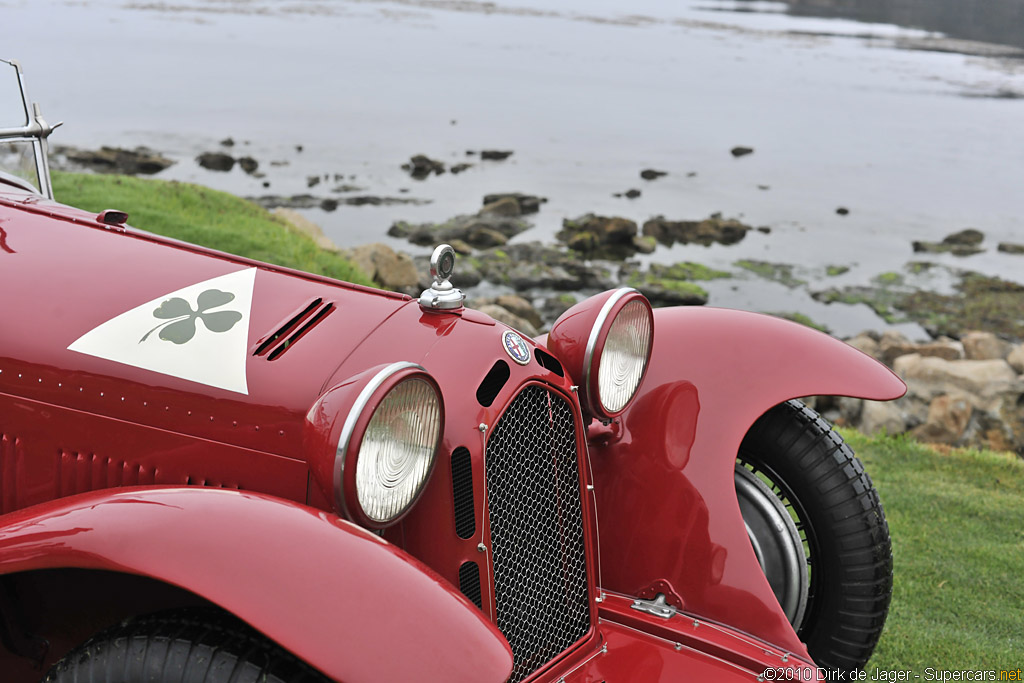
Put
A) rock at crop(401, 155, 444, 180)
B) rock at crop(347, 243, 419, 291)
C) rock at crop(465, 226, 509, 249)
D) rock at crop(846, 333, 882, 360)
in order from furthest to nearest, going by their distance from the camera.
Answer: rock at crop(401, 155, 444, 180)
rock at crop(465, 226, 509, 249)
rock at crop(347, 243, 419, 291)
rock at crop(846, 333, 882, 360)

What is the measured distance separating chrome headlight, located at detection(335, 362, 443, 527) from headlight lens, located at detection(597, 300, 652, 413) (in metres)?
0.85

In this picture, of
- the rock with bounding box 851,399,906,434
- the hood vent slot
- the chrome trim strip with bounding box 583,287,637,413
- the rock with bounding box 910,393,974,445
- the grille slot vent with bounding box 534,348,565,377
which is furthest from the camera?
the rock with bounding box 851,399,906,434

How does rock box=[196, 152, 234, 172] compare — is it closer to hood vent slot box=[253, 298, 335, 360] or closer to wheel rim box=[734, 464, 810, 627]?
hood vent slot box=[253, 298, 335, 360]

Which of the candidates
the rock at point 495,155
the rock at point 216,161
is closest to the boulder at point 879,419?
the rock at point 216,161

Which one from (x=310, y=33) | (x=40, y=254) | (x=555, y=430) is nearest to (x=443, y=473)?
(x=555, y=430)

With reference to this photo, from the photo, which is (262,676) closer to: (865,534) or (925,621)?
(865,534)

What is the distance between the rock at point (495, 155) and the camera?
38.1 metres

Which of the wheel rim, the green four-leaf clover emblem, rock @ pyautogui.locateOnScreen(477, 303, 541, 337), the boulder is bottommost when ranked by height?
rock @ pyautogui.locateOnScreen(477, 303, 541, 337)

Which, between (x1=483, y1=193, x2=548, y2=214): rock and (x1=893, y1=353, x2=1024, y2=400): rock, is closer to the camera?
(x1=893, y1=353, x2=1024, y2=400): rock

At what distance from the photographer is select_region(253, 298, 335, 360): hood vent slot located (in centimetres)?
252

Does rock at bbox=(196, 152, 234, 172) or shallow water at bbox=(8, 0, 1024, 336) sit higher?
rock at bbox=(196, 152, 234, 172)

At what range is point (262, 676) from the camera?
1.94 metres

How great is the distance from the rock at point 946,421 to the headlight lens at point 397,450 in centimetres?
887

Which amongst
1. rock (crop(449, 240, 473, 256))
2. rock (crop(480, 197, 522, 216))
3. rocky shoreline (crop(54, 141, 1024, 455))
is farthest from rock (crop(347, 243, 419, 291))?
rock (crop(480, 197, 522, 216))
